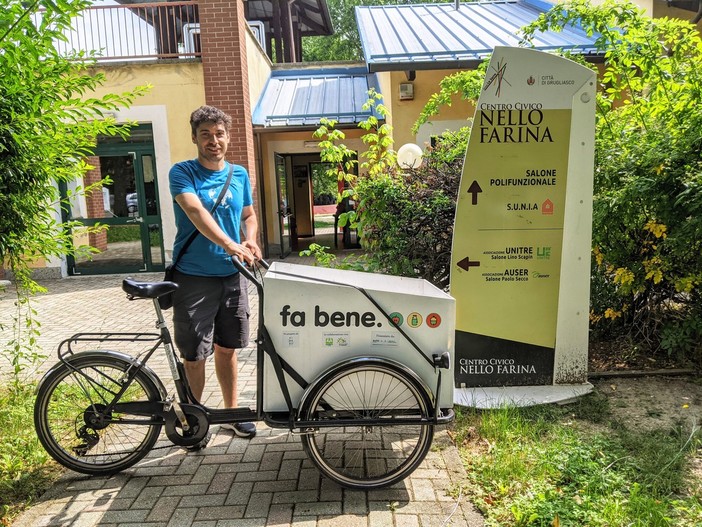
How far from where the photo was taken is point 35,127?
320 cm

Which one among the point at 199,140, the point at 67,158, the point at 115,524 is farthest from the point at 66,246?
the point at 115,524

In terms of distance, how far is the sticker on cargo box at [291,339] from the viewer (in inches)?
110

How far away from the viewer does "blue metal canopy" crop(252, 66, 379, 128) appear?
35.9 feet

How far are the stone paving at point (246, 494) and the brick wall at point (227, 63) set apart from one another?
750cm

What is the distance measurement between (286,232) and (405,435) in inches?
383

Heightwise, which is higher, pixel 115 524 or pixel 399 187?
pixel 399 187

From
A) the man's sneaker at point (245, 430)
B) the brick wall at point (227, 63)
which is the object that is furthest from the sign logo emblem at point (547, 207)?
the brick wall at point (227, 63)

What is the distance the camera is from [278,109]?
11492 millimetres

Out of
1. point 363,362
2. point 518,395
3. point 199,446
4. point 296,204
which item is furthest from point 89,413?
point 296,204

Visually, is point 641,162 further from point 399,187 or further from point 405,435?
point 405,435

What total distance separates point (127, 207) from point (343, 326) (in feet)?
29.4

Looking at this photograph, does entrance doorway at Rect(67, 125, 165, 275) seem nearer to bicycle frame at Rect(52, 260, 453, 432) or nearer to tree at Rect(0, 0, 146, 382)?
tree at Rect(0, 0, 146, 382)

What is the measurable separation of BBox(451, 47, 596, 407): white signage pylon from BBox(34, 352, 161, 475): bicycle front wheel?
7.17 ft

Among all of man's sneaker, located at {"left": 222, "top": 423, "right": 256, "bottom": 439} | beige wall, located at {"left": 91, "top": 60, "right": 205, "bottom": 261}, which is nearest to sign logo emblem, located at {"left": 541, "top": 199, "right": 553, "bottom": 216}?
man's sneaker, located at {"left": 222, "top": 423, "right": 256, "bottom": 439}
